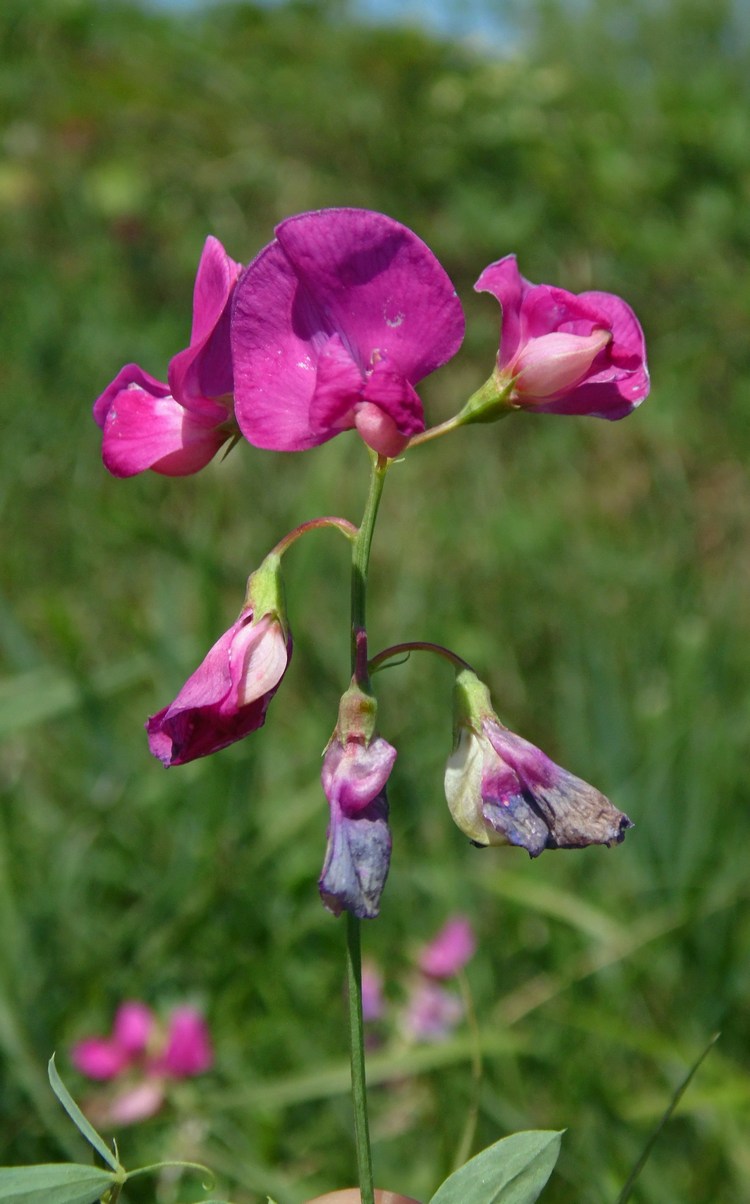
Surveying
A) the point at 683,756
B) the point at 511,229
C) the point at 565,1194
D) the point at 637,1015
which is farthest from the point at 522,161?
the point at 565,1194

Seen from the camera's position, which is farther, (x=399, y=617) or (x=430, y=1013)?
(x=399, y=617)

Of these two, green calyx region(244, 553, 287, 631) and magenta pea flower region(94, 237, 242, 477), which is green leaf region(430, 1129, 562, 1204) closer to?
green calyx region(244, 553, 287, 631)

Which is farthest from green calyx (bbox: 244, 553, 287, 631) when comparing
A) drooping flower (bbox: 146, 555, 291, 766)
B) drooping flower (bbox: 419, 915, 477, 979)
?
drooping flower (bbox: 419, 915, 477, 979)

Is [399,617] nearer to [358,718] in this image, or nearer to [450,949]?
[450,949]

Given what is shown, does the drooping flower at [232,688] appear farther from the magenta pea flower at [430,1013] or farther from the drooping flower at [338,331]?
the magenta pea flower at [430,1013]

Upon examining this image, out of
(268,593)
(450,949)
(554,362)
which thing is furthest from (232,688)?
(450,949)

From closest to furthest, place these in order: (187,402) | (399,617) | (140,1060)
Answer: (187,402), (140,1060), (399,617)
